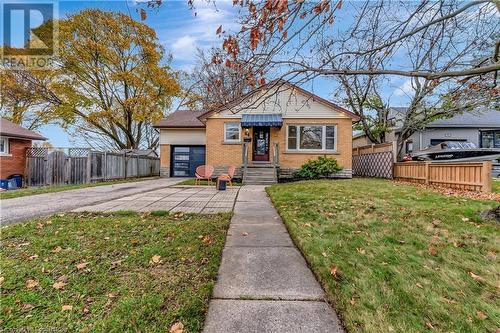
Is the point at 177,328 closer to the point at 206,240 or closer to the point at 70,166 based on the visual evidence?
the point at 206,240

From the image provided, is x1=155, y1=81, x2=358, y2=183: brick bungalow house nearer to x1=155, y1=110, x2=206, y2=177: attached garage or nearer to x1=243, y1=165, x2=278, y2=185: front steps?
x1=243, y1=165, x2=278, y2=185: front steps

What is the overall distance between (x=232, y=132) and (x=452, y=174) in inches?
422

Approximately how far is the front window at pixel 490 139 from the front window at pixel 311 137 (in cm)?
1725

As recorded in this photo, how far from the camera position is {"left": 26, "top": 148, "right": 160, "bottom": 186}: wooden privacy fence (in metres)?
13.1

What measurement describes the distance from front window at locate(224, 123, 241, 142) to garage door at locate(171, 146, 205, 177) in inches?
159

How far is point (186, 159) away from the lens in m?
18.3

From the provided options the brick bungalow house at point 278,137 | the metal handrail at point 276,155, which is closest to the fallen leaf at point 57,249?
the brick bungalow house at point 278,137

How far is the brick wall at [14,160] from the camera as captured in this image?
545 inches

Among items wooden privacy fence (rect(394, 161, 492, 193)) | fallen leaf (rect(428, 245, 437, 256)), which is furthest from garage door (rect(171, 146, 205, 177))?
fallen leaf (rect(428, 245, 437, 256))

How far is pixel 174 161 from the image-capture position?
60.1 feet

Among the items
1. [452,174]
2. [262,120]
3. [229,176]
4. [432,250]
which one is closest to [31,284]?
[432,250]

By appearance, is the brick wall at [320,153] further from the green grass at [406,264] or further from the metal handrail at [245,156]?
the green grass at [406,264]

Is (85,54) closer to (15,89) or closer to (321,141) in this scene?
(15,89)

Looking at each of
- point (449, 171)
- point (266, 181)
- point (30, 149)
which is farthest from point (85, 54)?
point (449, 171)
